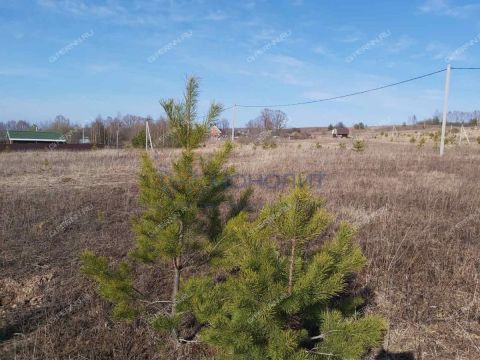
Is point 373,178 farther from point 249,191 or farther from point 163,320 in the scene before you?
point 163,320

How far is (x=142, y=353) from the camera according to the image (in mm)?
2920

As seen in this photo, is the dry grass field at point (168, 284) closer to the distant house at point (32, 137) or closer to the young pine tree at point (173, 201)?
the young pine tree at point (173, 201)

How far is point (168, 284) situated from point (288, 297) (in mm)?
2341

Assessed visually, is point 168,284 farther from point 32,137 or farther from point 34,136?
point 34,136

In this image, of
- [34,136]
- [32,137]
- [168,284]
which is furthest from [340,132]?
[168,284]

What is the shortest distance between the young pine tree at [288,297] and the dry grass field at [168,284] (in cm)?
110

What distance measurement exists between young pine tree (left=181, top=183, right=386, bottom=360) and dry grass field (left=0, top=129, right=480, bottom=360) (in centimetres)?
110

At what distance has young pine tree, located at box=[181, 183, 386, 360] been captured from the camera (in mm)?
1923

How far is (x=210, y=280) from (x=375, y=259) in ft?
8.36

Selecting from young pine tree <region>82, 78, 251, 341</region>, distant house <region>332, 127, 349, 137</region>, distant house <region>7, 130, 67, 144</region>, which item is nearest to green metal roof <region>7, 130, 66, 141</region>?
distant house <region>7, 130, 67, 144</region>

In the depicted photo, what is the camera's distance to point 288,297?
6.73 feet

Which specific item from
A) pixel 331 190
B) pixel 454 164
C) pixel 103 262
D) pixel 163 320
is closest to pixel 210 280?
pixel 163 320

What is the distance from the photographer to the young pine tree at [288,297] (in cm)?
192

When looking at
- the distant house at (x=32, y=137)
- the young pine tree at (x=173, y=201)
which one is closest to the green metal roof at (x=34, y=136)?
the distant house at (x=32, y=137)
